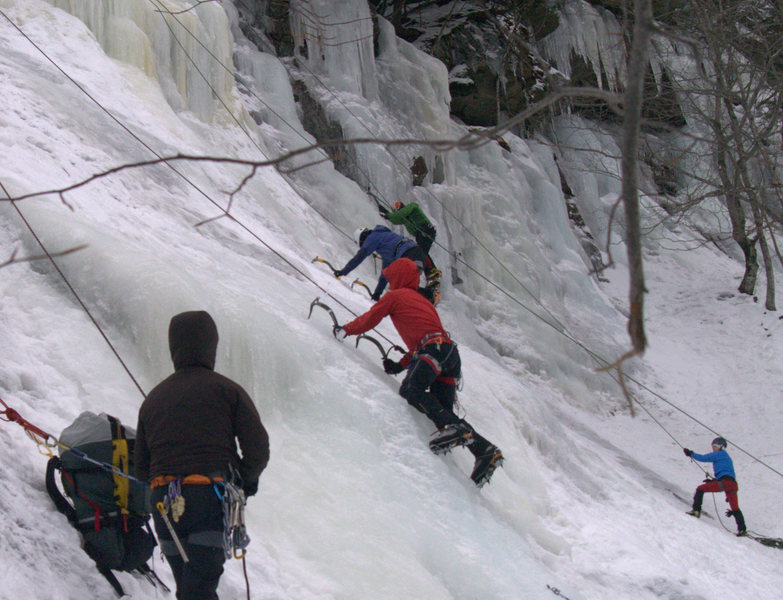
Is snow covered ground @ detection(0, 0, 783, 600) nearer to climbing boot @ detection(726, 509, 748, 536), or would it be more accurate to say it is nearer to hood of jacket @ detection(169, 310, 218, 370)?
climbing boot @ detection(726, 509, 748, 536)

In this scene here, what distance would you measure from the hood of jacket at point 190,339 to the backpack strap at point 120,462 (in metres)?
0.51

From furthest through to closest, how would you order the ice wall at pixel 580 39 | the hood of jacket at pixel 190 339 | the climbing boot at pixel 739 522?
the ice wall at pixel 580 39 → the climbing boot at pixel 739 522 → the hood of jacket at pixel 190 339

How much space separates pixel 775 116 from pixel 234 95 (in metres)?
6.83

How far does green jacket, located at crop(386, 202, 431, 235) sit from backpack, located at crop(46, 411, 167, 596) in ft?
23.0

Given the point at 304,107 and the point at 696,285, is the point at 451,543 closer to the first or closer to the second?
the point at 304,107

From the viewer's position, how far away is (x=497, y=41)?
60.8 feet

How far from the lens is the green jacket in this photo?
9.83 metres

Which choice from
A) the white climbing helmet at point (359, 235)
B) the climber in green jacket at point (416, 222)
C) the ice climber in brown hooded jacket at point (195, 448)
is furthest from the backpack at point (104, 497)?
the climber in green jacket at point (416, 222)

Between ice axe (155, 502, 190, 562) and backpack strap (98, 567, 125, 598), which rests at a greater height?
ice axe (155, 502, 190, 562)

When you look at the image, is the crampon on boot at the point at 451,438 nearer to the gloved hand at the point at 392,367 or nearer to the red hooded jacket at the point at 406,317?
the red hooded jacket at the point at 406,317

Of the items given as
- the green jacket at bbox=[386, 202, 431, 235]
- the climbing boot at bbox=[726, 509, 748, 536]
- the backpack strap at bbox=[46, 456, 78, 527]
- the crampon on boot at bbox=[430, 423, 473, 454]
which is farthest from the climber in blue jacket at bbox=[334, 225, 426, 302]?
the backpack strap at bbox=[46, 456, 78, 527]

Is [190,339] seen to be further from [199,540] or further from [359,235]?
[359,235]

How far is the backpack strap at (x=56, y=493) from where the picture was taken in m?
3.09

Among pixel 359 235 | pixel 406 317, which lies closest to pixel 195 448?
pixel 406 317
